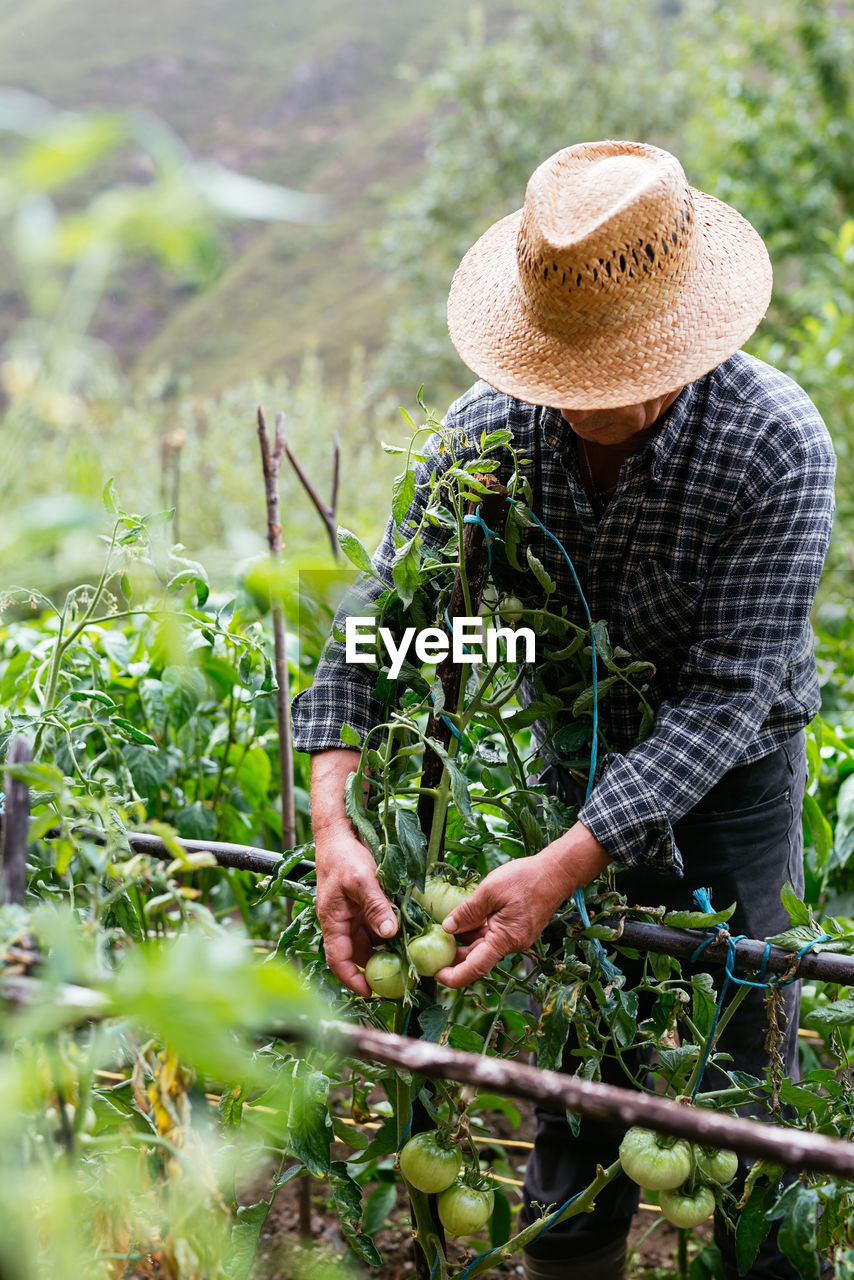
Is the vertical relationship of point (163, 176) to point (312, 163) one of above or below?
below

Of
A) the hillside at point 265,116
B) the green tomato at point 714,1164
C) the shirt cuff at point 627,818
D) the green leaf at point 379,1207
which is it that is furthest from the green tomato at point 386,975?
the hillside at point 265,116

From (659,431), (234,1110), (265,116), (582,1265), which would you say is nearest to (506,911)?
(234,1110)

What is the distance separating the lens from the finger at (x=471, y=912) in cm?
102

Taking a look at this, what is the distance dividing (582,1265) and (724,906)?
519 millimetres

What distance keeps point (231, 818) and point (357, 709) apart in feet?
2.07

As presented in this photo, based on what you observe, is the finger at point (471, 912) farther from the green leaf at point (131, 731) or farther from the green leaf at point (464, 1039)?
the green leaf at point (131, 731)

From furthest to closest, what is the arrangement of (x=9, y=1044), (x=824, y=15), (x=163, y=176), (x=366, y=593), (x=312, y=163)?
(x=312, y=163)
(x=824, y=15)
(x=366, y=593)
(x=9, y=1044)
(x=163, y=176)

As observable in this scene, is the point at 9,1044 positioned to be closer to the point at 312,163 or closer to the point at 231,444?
the point at 231,444

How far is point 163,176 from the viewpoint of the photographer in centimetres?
40

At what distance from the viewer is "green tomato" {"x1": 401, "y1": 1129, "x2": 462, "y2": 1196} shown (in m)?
1.02

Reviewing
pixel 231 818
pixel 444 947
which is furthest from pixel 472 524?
pixel 231 818

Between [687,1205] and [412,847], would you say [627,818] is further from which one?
[687,1205]

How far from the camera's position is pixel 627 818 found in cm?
107

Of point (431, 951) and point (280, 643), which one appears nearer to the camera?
point (431, 951)
